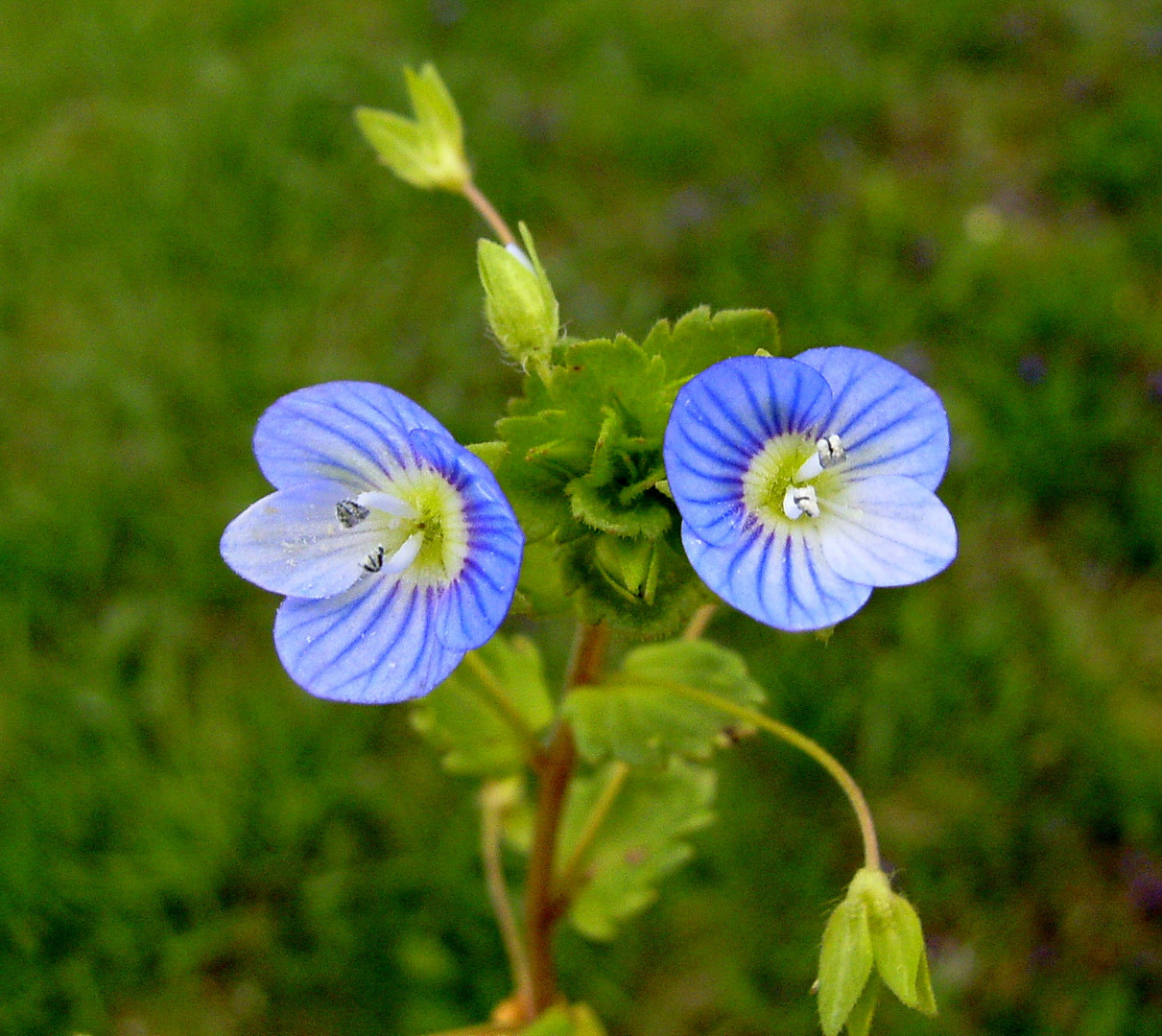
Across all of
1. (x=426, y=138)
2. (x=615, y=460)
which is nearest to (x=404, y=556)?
(x=615, y=460)

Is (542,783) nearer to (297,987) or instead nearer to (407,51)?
(297,987)

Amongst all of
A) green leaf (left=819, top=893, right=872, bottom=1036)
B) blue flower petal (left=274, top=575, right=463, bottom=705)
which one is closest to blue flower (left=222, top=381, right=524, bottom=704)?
blue flower petal (left=274, top=575, right=463, bottom=705)

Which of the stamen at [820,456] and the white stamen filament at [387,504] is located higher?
the white stamen filament at [387,504]

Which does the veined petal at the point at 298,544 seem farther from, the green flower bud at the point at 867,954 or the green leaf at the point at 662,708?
the green flower bud at the point at 867,954

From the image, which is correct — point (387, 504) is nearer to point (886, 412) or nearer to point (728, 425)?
point (728, 425)

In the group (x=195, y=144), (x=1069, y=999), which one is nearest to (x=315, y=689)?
(x=1069, y=999)

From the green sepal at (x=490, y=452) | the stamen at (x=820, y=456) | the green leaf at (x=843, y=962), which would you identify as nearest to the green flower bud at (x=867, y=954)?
the green leaf at (x=843, y=962)
